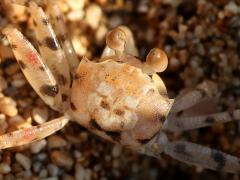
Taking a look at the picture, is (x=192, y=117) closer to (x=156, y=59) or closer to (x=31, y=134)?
(x=156, y=59)

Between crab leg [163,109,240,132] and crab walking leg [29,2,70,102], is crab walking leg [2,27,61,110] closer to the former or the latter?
crab walking leg [29,2,70,102]

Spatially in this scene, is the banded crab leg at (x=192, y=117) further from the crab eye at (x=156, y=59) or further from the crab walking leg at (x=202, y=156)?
the crab eye at (x=156, y=59)

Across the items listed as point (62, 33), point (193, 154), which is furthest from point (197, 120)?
point (62, 33)

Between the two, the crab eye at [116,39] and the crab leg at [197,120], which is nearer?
the crab eye at [116,39]

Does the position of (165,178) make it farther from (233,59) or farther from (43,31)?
(43,31)

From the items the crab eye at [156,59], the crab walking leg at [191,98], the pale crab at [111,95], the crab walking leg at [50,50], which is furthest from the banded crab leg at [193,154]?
the crab walking leg at [50,50]

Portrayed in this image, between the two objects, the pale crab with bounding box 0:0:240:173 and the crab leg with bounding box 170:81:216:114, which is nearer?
the pale crab with bounding box 0:0:240:173

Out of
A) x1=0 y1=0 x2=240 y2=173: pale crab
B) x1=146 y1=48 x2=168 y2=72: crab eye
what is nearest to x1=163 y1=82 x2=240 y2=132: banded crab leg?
x1=0 y1=0 x2=240 y2=173: pale crab

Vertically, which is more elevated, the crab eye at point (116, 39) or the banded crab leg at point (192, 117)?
the crab eye at point (116, 39)
